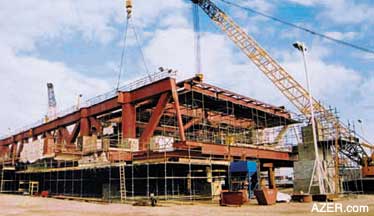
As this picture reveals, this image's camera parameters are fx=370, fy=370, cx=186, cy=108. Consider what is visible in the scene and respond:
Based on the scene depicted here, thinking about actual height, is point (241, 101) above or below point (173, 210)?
above

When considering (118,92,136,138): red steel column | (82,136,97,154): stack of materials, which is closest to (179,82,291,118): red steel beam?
(118,92,136,138): red steel column

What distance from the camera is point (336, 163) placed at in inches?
1379

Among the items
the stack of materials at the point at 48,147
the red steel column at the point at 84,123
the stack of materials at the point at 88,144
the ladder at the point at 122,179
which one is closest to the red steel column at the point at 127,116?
the stack of materials at the point at 88,144

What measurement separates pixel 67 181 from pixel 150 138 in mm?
14340

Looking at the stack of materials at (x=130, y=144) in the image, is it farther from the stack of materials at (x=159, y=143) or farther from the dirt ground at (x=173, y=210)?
the dirt ground at (x=173, y=210)

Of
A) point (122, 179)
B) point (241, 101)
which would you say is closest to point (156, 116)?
point (122, 179)

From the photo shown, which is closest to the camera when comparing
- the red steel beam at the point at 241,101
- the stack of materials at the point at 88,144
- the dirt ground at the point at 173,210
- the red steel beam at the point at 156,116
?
the dirt ground at the point at 173,210

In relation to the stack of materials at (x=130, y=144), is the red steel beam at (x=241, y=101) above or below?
above

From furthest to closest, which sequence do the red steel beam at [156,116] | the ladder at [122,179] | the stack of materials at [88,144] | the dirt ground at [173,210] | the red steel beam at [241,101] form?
1. the stack of materials at [88,144]
2. the red steel beam at [241,101]
3. the red steel beam at [156,116]
4. the ladder at [122,179]
5. the dirt ground at [173,210]

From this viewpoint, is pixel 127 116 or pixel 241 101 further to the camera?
pixel 241 101

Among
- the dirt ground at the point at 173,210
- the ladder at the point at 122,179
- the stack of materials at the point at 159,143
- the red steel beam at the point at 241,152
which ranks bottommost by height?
the dirt ground at the point at 173,210

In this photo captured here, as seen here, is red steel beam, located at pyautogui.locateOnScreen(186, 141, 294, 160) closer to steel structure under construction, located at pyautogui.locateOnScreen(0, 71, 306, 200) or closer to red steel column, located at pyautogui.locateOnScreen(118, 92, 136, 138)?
steel structure under construction, located at pyautogui.locateOnScreen(0, 71, 306, 200)

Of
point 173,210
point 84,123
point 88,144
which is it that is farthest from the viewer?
point 84,123

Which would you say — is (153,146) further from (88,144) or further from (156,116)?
(88,144)
